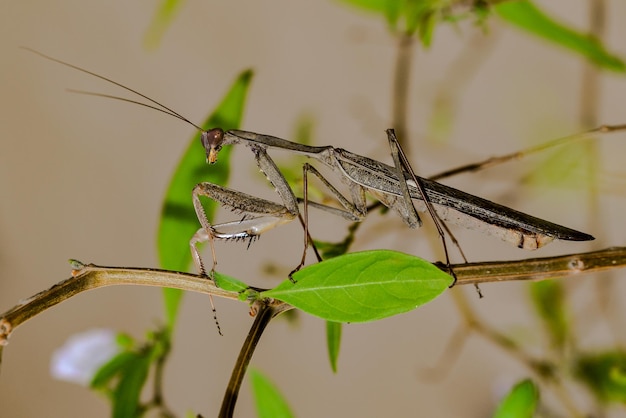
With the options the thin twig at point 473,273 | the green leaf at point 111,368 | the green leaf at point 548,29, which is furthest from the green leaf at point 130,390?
the green leaf at point 548,29

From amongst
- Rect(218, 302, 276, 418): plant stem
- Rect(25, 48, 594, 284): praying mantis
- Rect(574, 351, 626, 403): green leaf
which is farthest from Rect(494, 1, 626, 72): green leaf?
Rect(218, 302, 276, 418): plant stem

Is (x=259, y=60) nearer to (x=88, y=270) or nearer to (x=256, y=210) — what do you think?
(x=256, y=210)

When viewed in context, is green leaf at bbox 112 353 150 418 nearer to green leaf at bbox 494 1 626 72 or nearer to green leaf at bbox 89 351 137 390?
green leaf at bbox 89 351 137 390

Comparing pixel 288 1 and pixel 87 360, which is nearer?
pixel 87 360

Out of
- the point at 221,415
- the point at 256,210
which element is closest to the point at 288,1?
the point at 256,210

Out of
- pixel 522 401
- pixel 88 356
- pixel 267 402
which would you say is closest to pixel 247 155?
pixel 88 356

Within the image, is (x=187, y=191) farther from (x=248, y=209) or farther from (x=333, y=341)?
(x=333, y=341)
